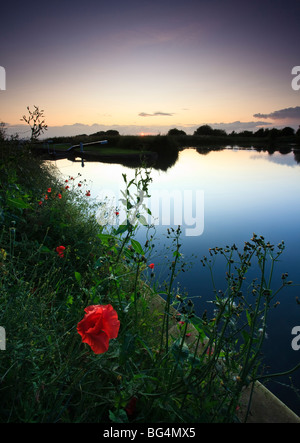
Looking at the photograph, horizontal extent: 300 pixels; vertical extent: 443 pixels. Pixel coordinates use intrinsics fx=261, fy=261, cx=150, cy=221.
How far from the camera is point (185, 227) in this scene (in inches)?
237

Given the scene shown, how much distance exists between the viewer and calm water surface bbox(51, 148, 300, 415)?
301 centimetres

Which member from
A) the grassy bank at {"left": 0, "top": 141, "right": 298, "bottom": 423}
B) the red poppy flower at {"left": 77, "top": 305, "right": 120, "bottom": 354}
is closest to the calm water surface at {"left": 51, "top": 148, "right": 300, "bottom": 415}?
the grassy bank at {"left": 0, "top": 141, "right": 298, "bottom": 423}

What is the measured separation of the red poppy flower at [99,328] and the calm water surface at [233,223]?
0.93 metres

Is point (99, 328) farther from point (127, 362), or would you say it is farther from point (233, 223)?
point (233, 223)

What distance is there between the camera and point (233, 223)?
677 centimetres

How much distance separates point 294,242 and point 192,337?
14.8ft

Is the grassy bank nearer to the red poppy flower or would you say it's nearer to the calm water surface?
the red poppy flower

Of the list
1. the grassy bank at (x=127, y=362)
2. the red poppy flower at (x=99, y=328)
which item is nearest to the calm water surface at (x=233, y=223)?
the grassy bank at (x=127, y=362)

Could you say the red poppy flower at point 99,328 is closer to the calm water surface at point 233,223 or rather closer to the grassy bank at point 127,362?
the grassy bank at point 127,362

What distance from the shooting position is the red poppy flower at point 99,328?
3.48 ft

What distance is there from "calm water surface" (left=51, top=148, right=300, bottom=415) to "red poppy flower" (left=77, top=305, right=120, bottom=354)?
927mm

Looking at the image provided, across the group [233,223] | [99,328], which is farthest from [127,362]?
[233,223]
